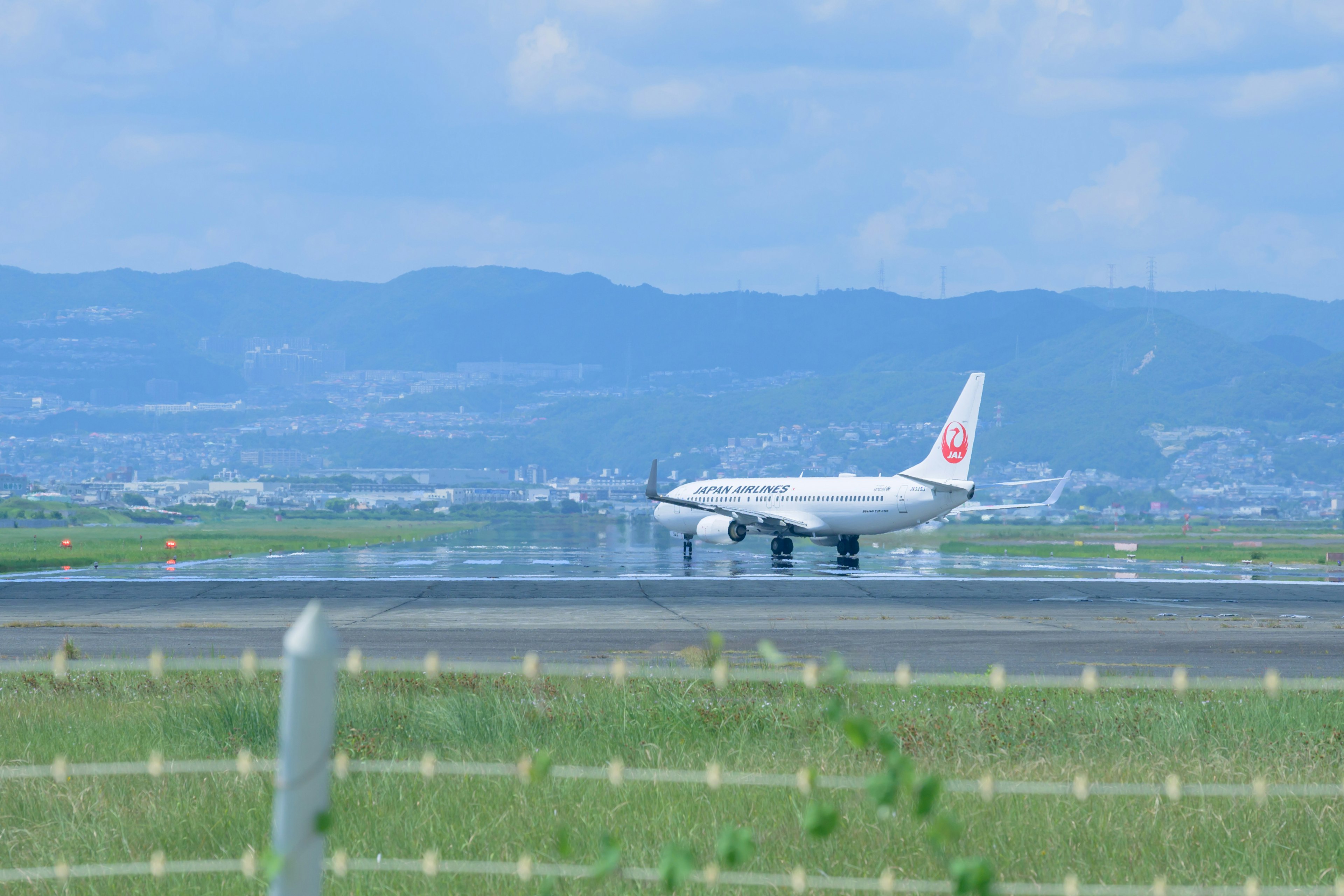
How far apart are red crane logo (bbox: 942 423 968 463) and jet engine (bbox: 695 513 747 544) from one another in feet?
34.2

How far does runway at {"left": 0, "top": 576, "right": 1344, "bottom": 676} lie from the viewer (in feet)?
79.7

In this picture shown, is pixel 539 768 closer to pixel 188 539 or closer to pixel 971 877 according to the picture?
pixel 971 877

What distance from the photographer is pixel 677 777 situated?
728 centimetres

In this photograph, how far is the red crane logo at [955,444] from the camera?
5803 cm

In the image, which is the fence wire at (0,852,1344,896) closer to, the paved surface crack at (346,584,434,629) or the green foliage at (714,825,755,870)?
the green foliage at (714,825,755,870)

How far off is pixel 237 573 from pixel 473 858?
44.2 m

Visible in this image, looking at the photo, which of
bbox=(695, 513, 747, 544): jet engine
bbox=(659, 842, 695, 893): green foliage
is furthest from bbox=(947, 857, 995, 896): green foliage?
bbox=(695, 513, 747, 544): jet engine

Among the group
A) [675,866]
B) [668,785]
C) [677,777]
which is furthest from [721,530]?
[675,866]

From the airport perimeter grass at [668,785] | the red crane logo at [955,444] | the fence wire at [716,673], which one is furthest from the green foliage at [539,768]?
the red crane logo at [955,444]

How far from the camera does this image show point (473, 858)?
9.62 m

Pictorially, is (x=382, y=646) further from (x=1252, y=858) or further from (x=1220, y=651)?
(x=1252, y=858)

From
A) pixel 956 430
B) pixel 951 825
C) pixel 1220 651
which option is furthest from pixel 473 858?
pixel 956 430

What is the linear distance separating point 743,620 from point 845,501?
29.8 metres

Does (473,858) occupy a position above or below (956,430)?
below
